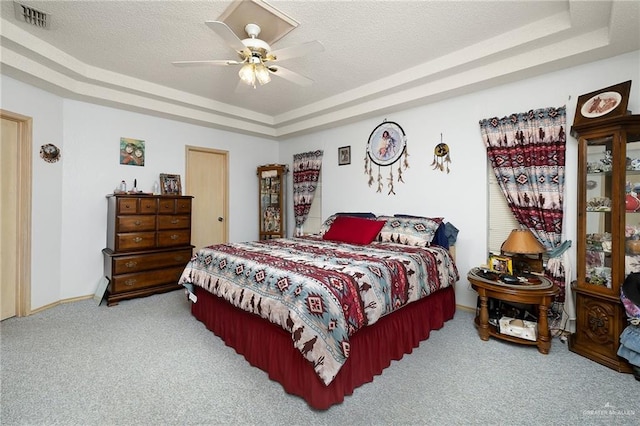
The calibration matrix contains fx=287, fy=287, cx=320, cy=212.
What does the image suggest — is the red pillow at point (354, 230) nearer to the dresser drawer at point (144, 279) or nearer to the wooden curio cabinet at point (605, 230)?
the wooden curio cabinet at point (605, 230)

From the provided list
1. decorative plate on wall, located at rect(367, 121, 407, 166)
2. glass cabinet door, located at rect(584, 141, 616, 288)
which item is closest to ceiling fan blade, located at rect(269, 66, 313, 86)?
decorative plate on wall, located at rect(367, 121, 407, 166)

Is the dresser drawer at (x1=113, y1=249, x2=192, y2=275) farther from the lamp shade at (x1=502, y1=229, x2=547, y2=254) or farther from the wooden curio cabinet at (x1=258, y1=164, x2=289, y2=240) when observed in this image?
the lamp shade at (x1=502, y1=229, x2=547, y2=254)

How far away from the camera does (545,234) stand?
267 cm

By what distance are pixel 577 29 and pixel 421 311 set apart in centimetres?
257

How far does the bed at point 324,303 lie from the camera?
1.65m

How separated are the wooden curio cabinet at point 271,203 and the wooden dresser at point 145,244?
1.48m

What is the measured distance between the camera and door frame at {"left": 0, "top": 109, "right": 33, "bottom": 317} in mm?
2969

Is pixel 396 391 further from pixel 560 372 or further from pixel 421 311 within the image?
pixel 560 372

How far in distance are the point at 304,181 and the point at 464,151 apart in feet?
8.35

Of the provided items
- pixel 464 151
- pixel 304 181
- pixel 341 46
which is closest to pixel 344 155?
pixel 304 181

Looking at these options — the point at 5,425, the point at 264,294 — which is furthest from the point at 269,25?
the point at 5,425

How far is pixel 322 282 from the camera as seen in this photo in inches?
68.7

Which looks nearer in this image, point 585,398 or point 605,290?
point 585,398

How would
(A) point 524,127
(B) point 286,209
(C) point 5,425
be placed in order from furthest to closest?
(B) point 286,209
(A) point 524,127
(C) point 5,425
